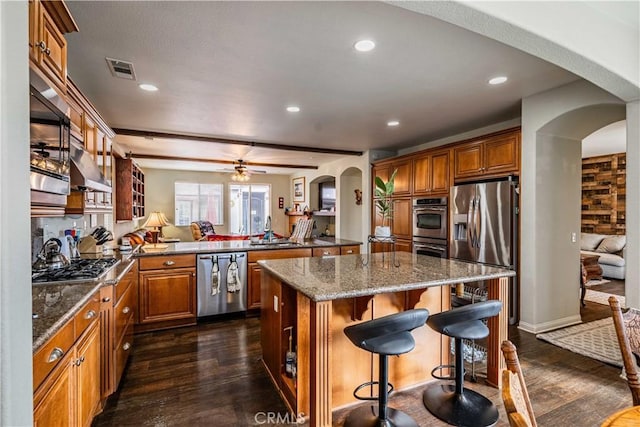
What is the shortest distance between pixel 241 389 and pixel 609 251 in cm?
757

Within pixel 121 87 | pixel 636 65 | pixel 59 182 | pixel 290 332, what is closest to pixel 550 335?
pixel 636 65

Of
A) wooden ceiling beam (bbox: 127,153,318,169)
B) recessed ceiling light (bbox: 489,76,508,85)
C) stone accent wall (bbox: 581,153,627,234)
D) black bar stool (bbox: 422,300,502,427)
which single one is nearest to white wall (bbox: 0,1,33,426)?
black bar stool (bbox: 422,300,502,427)

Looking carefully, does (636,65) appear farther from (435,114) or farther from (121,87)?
(121,87)

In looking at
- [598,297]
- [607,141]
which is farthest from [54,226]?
[607,141]

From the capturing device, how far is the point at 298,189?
10.6 metres

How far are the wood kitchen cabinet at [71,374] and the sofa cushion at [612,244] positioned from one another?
8447mm

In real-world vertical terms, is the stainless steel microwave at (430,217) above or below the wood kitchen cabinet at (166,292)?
above

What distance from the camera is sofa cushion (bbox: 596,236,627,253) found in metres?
6.27

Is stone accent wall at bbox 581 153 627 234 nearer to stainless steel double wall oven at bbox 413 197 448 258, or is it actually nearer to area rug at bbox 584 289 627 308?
area rug at bbox 584 289 627 308

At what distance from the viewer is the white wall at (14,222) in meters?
0.75

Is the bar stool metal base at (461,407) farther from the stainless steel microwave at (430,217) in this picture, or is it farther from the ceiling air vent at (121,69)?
the ceiling air vent at (121,69)

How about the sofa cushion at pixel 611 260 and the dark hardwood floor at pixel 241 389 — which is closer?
the dark hardwood floor at pixel 241 389

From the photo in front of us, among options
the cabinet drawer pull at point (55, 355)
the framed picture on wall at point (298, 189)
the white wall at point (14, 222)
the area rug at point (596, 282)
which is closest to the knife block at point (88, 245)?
the cabinet drawer pull at point (55, 355)

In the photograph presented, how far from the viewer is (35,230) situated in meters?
2.43
